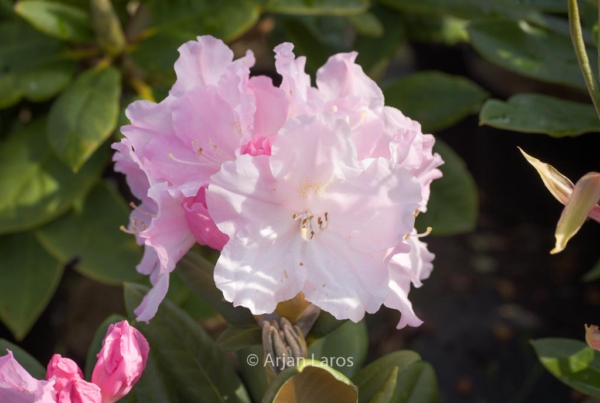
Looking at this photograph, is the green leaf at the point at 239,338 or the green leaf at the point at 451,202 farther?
the green leaf at the point at 451,202

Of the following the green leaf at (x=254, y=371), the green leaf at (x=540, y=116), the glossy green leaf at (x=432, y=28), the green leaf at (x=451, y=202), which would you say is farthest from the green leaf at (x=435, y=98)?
the green leaf at (x=254, y=371)

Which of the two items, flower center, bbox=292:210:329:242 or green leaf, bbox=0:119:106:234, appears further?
green leaf, bbox=0:119:106:234

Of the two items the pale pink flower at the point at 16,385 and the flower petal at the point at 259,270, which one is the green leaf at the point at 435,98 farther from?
the pale pink flower at the point at 16,385

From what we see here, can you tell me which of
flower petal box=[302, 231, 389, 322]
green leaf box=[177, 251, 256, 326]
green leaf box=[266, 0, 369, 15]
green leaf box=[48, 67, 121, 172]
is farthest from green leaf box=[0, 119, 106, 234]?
flower petal box=[302, 231, 389, 322]

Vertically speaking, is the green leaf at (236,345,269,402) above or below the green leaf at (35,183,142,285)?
above

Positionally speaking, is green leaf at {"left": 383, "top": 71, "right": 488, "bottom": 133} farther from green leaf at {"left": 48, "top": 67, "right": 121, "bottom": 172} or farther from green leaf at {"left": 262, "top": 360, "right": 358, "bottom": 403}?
green leaf at {"left": 262, "top": 360, "right": 358, "bottom": 403}

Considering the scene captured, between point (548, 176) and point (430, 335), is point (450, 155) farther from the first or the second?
point (548, 176)
